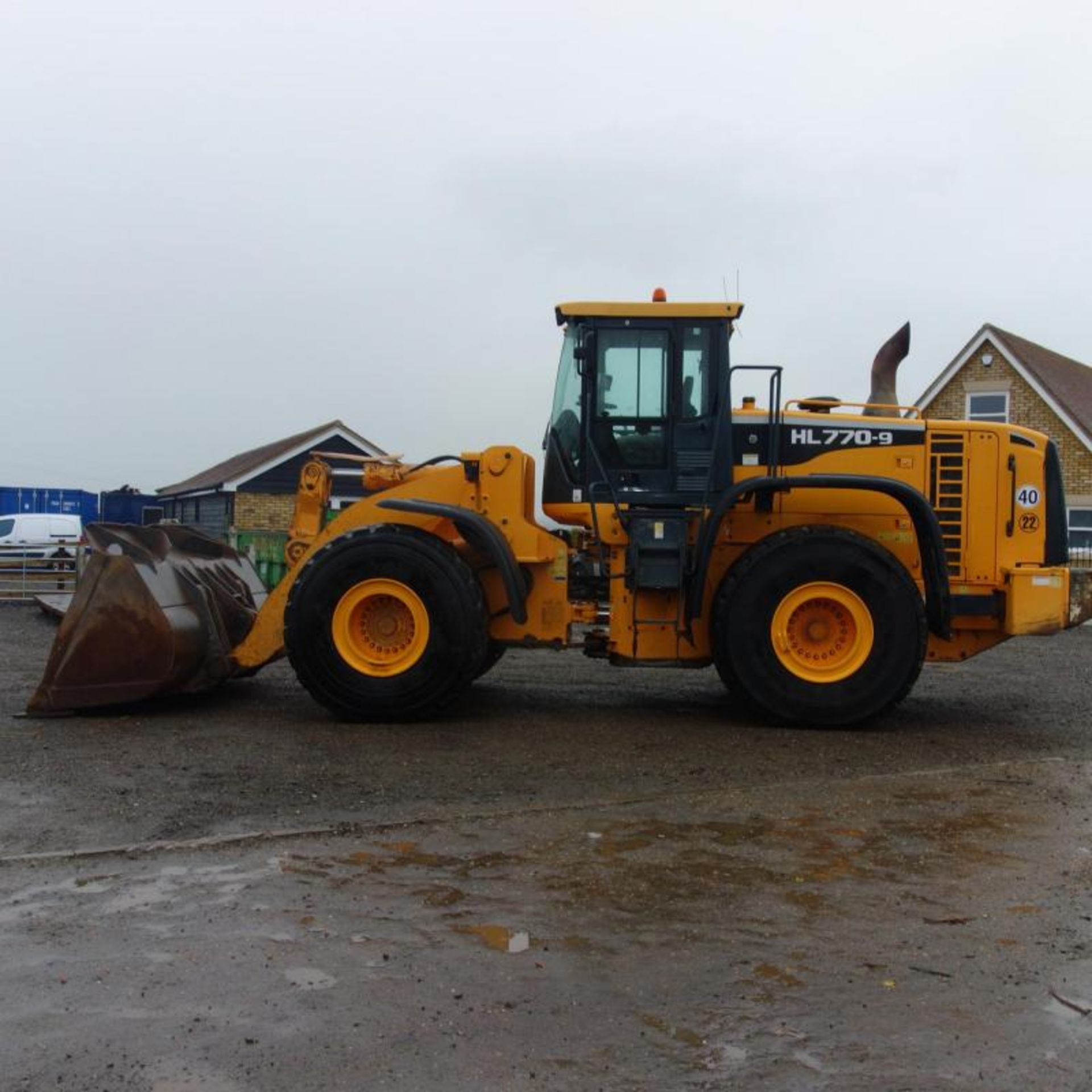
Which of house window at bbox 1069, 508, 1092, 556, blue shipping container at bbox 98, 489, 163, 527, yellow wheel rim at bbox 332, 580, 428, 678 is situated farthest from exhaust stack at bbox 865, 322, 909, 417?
blue shipping container at bbox 98, 489, 163, 527

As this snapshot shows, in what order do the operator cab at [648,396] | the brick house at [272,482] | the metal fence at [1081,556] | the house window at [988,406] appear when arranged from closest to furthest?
the operator cab at [648,396], the metal fence at [1081,556], the house window at [988,406], the brick house at [272,482]

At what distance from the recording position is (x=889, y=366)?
31.2 ft

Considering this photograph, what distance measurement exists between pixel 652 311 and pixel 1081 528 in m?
22.2

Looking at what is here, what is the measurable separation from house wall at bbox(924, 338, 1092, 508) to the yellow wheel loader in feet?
66.1

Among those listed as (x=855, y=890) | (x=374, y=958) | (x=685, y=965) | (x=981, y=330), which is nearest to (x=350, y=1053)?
(x=374, y=958)

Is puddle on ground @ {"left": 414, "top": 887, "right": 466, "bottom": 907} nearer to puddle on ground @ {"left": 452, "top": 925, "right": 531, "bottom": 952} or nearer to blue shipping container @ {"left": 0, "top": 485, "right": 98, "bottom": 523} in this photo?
puddle on ground @ {"left": 452, "top": 925, "right": 531, "bottom": 952}

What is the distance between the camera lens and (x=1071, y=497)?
2803 centimetres

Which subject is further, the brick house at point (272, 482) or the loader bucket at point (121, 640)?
the brick house at point (272, 482)

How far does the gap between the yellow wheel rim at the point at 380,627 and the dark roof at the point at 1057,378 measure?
2390cm

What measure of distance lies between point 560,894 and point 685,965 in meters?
0.82

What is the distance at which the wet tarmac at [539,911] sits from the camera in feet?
11.3

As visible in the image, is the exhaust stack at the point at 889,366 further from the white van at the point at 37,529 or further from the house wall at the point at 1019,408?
the white van at the point at 37,529

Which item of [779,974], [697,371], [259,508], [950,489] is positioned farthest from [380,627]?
[259,508]

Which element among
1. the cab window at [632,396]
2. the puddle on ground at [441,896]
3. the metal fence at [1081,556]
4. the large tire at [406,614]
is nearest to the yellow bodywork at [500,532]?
the large tire at [406,614]
